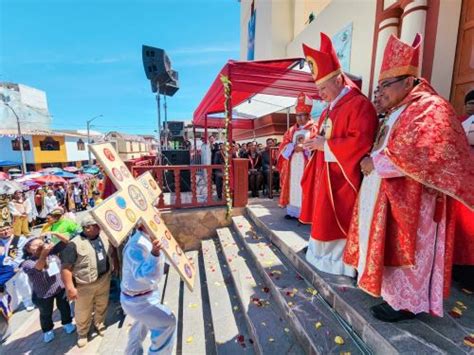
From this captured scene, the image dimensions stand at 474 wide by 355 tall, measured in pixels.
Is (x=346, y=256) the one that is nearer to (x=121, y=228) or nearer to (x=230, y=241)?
(x=121, y=228)

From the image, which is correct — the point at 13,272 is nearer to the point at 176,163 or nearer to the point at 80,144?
the point at 176,163

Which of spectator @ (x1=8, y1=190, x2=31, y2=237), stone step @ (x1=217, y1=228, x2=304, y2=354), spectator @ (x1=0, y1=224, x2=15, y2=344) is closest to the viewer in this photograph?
stone step @ (x1=217, y1=228, x2=304, y2=354)

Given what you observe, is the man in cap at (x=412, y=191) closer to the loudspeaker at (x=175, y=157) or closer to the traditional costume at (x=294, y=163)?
the traditional costume at (x=294, y=163)

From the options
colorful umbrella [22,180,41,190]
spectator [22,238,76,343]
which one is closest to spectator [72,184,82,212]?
colorful umbrella [22,180,41,190]

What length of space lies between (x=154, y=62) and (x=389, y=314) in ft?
26.1

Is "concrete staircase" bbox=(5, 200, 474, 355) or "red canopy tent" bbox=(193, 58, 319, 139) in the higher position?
"red canopy tent" bbox=(193, 58, 319, 139)

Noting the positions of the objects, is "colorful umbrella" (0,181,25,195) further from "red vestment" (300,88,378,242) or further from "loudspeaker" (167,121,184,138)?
"red vestment" (300,88,378,242)

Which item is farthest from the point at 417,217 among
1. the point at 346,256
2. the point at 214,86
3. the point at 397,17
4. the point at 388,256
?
the point at 214,86

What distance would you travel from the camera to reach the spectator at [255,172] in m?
6.62

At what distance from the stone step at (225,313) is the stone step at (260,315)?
0.49 ft

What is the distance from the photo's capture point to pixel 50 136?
28125 millimetres

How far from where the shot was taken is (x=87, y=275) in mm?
3303

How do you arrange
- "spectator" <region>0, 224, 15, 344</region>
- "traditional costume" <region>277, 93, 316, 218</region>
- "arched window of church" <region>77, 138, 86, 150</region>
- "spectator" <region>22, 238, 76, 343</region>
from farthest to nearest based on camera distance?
"arched window of church" <region>77, 138, 86, 150</region> < "traditional costume" <region>277, 93, 316, 218</region> < "spectator" <region>0, 224, 15, 344</region> < "spectator" <region>22, 238, 76, 343</region>

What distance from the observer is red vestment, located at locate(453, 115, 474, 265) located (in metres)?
1.75
